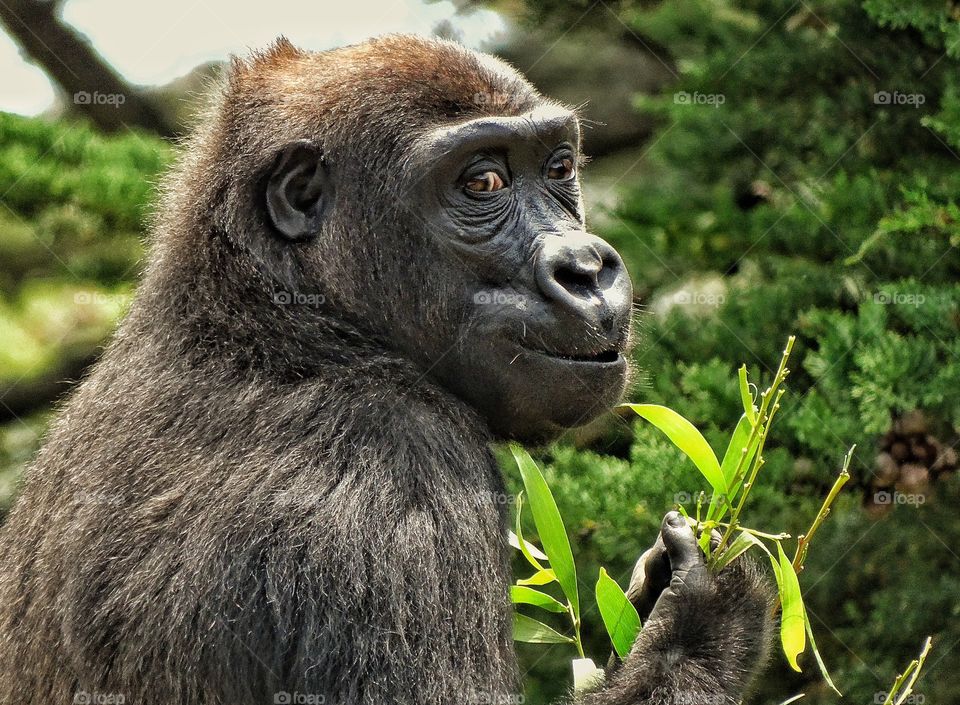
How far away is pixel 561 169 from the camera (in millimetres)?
4184

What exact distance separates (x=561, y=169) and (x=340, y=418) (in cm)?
138

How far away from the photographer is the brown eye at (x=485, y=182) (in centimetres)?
388

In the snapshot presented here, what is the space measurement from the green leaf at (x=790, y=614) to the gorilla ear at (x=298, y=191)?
1813 mm

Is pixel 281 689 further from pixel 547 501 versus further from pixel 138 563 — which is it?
pixel 547 501

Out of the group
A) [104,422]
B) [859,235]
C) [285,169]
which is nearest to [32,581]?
[104,422]

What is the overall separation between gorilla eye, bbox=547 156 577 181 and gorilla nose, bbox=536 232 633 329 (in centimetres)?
47

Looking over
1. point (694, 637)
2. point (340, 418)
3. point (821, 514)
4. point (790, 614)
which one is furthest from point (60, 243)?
point (821, 514)

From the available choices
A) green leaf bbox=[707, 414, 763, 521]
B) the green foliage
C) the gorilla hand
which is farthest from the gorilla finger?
the green foliage

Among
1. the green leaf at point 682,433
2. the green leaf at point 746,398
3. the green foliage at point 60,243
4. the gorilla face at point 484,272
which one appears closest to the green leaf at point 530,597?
the gorilla face at point 484,272

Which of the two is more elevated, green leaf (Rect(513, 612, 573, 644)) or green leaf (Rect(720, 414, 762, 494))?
green leaf (Rect(720, 414, 762, 494))

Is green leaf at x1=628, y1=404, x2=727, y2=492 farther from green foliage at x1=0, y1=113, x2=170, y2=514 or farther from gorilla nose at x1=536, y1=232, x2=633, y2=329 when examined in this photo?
green foliage at x1=0, y1=113, x2=170, y2=514

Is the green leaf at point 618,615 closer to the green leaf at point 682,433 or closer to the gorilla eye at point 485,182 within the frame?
the green leaf at point 682,433

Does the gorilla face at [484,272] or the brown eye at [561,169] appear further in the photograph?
the brown eye at [561,169]

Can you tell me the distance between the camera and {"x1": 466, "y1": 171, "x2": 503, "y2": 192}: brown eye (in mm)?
3883
